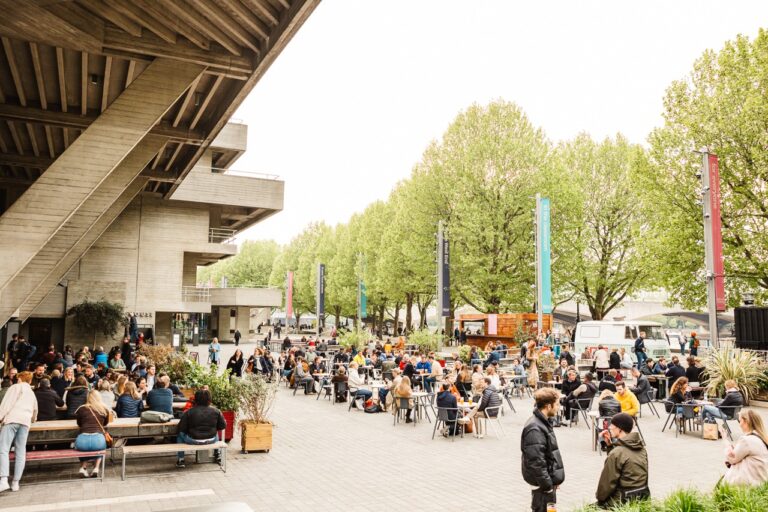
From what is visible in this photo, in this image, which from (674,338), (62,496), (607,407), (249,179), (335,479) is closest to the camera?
(62,496)

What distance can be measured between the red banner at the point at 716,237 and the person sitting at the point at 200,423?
629 inches

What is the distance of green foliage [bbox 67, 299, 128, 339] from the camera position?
3020 centimetres

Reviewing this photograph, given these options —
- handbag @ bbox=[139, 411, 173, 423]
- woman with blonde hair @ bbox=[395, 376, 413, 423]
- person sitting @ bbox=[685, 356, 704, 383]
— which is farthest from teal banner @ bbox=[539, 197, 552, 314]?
handbag @ bbox=[139, 411, 173, 423]

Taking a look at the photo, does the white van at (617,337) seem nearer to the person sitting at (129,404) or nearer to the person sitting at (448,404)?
the person sitting at (448,404)

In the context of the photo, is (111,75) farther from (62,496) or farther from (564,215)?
(564,215)

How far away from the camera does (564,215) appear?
3262 centimetres

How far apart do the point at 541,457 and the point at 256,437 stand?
Result: 674 cm

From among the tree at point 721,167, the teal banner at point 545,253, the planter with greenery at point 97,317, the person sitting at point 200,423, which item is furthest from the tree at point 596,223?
the person sitting at point 200,423

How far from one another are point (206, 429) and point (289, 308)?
3891 cm

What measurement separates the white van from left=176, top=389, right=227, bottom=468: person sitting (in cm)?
2026

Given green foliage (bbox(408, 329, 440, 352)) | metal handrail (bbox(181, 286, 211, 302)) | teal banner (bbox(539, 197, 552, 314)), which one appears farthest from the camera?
metal handrail (bbox(181, 286, 211, 302))

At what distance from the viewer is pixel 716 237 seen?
18.3 meters

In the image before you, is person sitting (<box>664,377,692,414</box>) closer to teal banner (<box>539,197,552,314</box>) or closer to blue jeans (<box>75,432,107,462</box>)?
blue jeans (<box>75,432,107,462</box>)

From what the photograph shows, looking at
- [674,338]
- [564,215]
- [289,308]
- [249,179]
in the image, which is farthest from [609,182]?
[289,308]
